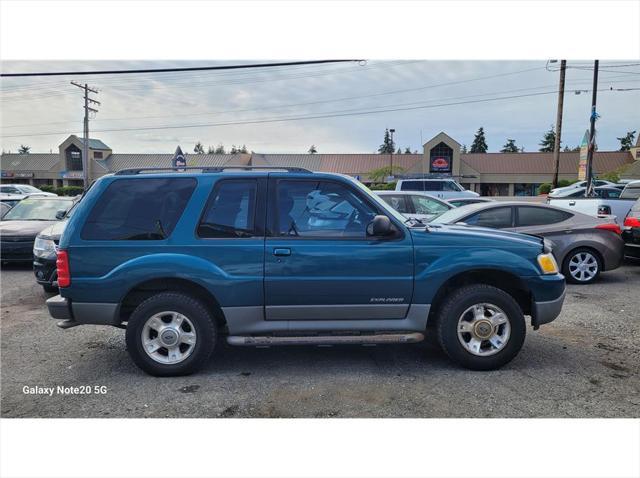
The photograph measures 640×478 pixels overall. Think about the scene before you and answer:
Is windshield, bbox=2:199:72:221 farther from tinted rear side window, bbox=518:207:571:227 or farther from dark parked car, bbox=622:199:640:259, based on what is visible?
dark parked car, bbox=622:199:640:259

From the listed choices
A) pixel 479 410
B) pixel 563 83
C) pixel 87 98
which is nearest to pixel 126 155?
pixel 87 98

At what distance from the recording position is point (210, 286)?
4.15 m

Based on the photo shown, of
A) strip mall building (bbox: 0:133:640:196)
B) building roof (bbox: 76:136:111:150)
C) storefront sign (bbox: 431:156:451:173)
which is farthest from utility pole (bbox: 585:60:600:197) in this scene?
building roof (bbox: 76:136:111:150)

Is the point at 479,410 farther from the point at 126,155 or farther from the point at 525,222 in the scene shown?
the point at 126,155

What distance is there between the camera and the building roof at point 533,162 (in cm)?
4650

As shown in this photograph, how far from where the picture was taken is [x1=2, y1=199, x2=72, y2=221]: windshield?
33.8ft

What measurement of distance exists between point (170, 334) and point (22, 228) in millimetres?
7507

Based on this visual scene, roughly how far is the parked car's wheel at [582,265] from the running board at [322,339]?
17.3ft

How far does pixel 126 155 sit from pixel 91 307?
170 ft

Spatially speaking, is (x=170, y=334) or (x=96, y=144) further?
(x=96, y=144)

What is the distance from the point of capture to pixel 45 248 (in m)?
7.21

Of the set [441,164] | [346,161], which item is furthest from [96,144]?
[441,164]

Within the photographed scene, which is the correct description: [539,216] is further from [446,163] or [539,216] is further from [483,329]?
[446,163]

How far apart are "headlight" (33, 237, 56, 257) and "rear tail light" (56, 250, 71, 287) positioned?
340 centimetres
